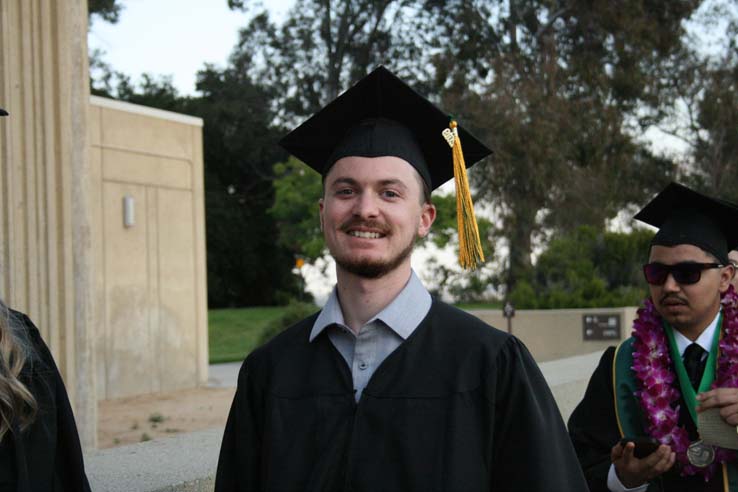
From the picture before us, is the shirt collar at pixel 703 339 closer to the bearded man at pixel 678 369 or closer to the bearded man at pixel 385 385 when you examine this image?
the bearded man at pixel 678 369

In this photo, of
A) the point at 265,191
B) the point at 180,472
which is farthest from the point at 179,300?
the point at 265,191

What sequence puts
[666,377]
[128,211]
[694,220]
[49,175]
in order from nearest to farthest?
[666,377], [694,220], [49,175], [128,211]

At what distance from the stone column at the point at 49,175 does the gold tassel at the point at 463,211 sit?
3459 millimetres

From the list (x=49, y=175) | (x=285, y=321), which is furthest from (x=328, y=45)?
(x=49, y=175)

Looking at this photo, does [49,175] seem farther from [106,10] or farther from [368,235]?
[106,10]

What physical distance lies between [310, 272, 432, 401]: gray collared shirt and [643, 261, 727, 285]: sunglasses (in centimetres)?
144

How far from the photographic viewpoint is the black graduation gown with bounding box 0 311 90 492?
2.58 metres

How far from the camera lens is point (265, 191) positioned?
136 feet

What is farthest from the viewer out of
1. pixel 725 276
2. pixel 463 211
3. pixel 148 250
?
pixel 148 250

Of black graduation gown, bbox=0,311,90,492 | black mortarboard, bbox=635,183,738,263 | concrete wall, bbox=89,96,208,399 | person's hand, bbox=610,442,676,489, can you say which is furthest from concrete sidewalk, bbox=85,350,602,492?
concrete wall, bbox=89,96,208,399

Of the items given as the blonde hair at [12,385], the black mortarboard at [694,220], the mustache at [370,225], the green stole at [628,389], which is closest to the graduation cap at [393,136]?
the mustache at [370,225]

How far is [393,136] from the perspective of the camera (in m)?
2.70

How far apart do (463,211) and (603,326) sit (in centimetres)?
1140

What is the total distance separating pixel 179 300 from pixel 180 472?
11690 millimetres
